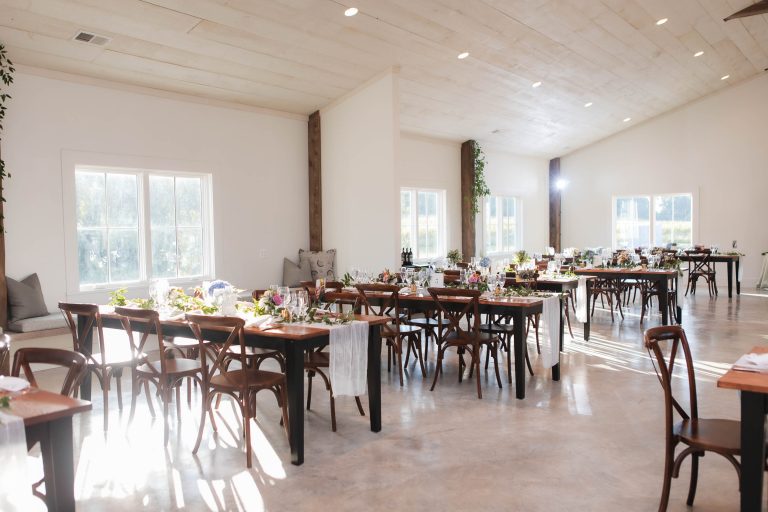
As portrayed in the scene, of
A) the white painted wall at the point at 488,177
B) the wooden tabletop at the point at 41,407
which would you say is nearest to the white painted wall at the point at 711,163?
the white painted wall at the point at 488,177

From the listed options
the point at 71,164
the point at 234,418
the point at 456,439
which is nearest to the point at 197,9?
the point at 71,164

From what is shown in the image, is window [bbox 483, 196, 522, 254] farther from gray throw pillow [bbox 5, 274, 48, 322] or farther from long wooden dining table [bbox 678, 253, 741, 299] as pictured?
gray throw pillow [bbox 5, 274, 48, 322]

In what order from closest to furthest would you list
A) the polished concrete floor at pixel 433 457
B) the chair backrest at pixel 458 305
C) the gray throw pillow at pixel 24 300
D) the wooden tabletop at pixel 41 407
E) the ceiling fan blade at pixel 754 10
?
the wooden tabletop at pixel 41 407
the polished concrete floor at pixel 433 457
the chair backrest at pixel 458 305
the gray throw pillow at pixel 24 300
the ceiling fan blade at pixel 754 10

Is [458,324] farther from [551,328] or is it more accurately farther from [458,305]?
[551,328]

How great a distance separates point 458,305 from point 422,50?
3.75 m

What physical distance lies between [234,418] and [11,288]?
3307mm

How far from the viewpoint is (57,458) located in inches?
80.3

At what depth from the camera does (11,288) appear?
5.95 meters

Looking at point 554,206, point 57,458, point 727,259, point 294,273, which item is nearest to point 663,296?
point 727,259

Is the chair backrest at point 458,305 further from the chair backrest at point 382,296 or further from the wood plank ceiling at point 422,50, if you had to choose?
the wood plank ceiling at point 422,50

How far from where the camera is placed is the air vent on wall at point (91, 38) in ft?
18.6

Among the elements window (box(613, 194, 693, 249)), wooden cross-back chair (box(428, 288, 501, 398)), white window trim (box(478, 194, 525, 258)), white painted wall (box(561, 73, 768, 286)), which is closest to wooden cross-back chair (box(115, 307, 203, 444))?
wooden cross-back chair (box(428, 288, 501, 398))

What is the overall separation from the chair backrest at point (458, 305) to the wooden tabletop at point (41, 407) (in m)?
3.17

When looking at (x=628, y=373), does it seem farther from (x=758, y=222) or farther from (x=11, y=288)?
(x=758, y=222)
